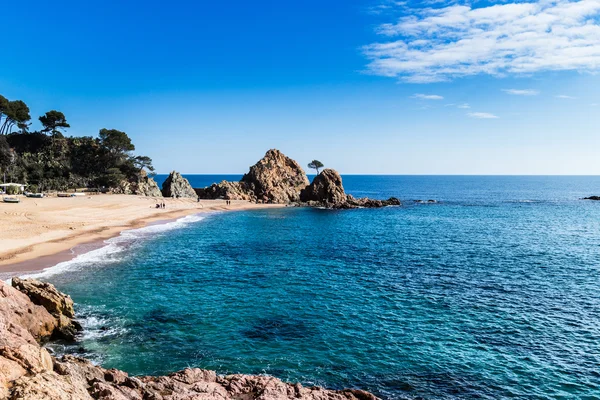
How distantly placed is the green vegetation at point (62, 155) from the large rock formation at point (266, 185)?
27321mm

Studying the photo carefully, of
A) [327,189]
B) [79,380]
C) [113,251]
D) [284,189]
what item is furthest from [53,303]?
[284,189]

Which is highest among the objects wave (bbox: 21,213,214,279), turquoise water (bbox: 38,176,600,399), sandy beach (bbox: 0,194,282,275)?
sandy beach (bbox: 0,194,282,275)

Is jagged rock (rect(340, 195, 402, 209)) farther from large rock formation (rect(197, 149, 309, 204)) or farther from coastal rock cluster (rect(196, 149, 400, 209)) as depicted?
large rock formation (rect(197, 149, 309, 204))

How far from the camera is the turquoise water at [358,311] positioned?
19.8 m

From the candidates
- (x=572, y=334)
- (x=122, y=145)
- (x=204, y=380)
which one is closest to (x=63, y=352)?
(x=204, y=380)

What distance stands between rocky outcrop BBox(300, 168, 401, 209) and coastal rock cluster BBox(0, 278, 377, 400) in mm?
95133

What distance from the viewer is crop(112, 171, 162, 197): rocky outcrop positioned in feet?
355

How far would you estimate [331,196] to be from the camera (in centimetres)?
11650

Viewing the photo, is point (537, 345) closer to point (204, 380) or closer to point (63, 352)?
point (204, 380)

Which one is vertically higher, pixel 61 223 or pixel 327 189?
pixel 327 189

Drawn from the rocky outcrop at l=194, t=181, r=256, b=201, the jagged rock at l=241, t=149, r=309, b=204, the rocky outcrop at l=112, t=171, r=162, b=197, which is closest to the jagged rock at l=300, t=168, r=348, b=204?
the jagged rock at l=241, t=149, r=309, b=204

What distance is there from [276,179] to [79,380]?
12003cm

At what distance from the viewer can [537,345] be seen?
22953 millimetres

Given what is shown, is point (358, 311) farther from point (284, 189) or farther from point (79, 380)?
point (284, 189)
